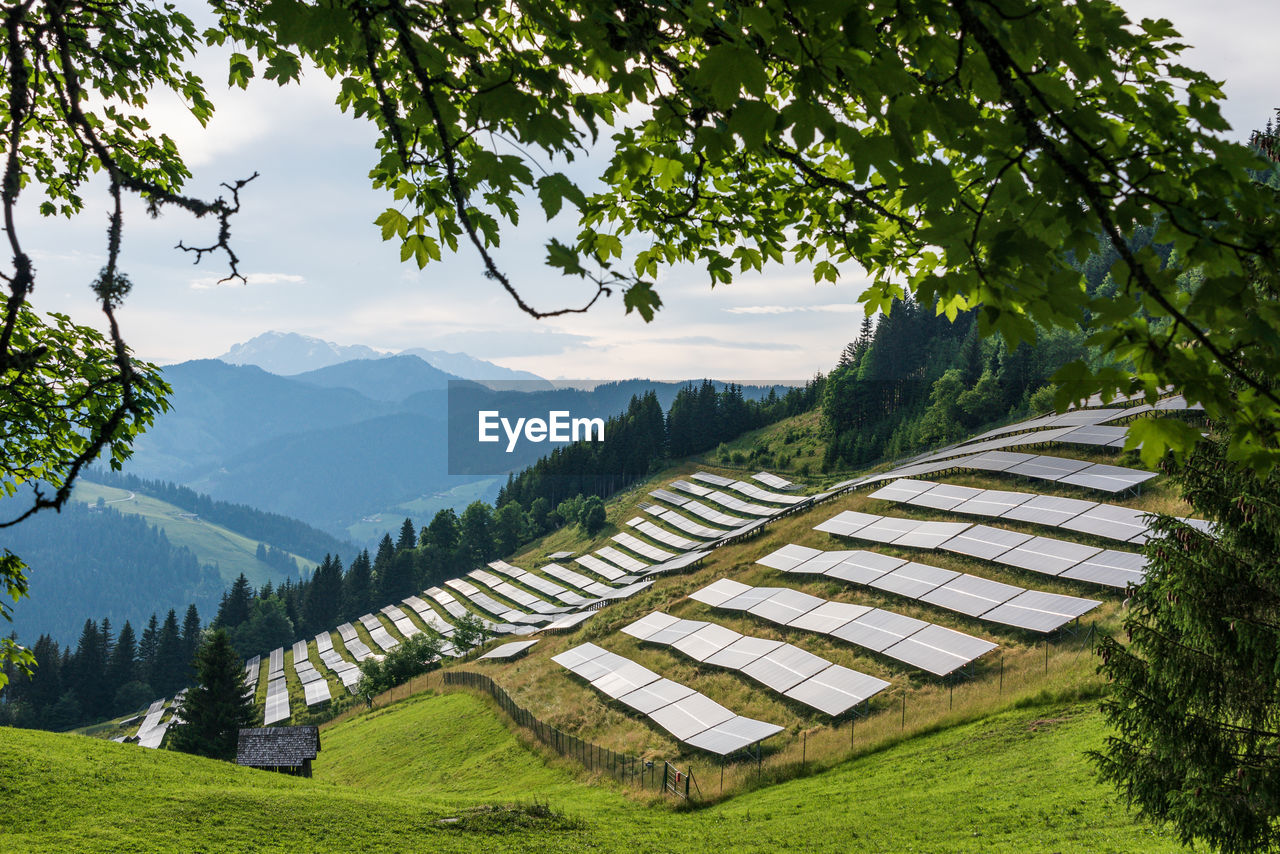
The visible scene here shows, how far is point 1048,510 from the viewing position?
37.2 meters

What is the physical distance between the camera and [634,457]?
12100cm

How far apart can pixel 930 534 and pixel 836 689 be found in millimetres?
15811

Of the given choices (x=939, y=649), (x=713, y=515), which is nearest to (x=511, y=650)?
(x=939, y=649)

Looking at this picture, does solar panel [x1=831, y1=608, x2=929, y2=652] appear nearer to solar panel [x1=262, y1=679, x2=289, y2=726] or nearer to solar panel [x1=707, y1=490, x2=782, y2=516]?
solar panel [x1=707, y1=490, x2=782, y2=516]

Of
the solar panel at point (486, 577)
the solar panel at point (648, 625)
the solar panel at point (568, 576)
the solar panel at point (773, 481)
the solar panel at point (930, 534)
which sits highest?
the solar panel at point (930, 534)

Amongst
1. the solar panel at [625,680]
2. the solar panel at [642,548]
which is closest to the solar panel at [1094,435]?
the solar panel at [625,680]

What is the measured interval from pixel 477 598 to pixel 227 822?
7956 centimetres

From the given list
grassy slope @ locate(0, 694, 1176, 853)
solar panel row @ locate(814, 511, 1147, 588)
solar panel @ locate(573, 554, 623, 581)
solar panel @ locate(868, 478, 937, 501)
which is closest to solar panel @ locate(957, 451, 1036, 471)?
solar panel @ locate(868, 478, 937, 501)

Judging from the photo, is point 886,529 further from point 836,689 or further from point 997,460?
point 836,689

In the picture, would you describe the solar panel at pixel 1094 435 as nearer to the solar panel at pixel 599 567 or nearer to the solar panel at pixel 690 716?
the solar panel at pixel 690 716

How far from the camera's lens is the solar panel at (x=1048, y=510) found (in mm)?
35969

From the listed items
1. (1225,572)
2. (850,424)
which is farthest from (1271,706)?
(850,424)

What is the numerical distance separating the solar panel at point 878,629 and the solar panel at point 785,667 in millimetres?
1913

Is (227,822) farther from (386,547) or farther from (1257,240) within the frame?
(386,547)
